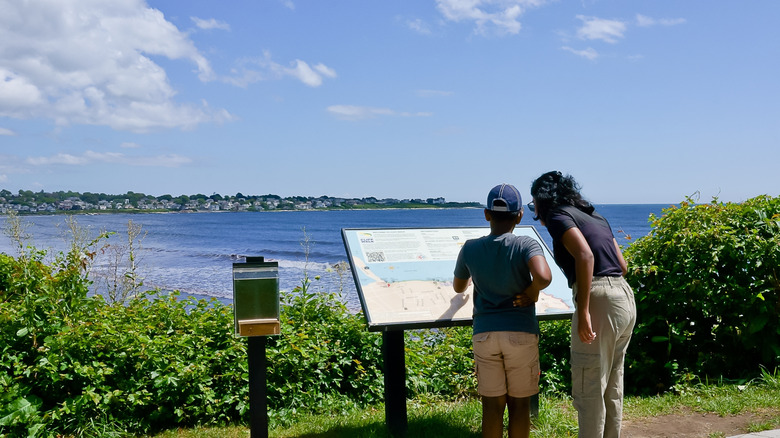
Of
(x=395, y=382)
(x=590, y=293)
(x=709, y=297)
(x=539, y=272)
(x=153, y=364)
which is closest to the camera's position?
(x=539, y=272)

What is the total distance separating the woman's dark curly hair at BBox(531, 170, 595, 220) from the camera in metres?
3.76

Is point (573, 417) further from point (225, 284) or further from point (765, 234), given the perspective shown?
point (225, 284)

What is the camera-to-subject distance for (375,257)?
4551mm

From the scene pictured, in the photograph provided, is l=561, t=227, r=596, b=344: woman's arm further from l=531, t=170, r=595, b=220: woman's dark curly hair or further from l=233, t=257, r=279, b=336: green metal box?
l=233, t=257, r=279, b=336: green metal box

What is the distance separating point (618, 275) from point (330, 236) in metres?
57.4

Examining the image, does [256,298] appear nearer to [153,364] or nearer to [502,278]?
[502,278]

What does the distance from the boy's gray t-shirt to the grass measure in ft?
4.21

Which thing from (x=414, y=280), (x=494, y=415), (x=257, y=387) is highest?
(x=414, y=280)

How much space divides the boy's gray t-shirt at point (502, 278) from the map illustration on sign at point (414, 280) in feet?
1.89

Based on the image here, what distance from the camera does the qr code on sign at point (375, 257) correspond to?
452 cm

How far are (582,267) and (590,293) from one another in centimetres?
26

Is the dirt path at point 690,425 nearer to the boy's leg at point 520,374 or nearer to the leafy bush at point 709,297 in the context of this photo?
the leafy bush at point 709,297

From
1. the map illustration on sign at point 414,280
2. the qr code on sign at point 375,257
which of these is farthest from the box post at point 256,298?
A: the qr code on sign at point 375,257

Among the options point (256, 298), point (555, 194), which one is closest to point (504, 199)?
point (555, 194)
